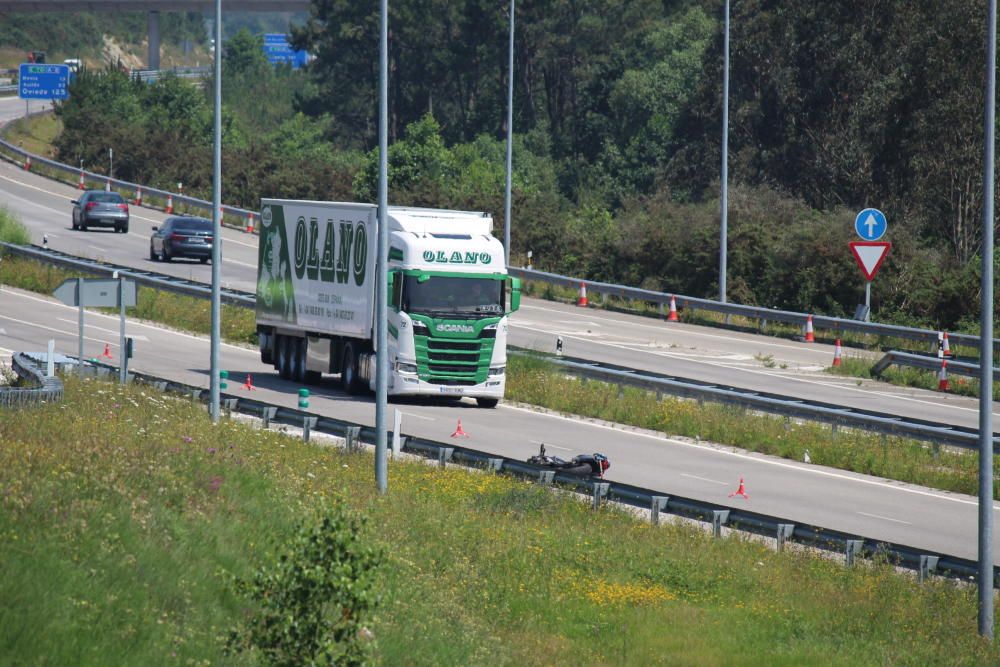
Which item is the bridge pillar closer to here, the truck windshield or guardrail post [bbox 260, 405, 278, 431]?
the truck windshield

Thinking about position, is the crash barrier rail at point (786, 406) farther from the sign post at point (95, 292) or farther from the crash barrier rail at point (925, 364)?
the sign post at point (95, 292)

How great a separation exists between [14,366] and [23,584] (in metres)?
16.4

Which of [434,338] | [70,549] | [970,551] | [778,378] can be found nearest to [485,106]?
[778,378]

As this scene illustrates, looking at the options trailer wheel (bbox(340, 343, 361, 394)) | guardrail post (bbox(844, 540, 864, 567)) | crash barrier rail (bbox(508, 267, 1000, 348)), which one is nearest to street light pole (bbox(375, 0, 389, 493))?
guardrail post (bbox(844, 540, 864, 567))

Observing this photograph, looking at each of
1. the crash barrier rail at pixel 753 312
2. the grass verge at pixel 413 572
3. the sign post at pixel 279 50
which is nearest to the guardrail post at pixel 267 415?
the grass verge at pixel 413 572

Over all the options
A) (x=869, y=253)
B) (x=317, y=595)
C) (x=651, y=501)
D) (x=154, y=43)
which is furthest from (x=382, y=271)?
(x=154, y=43)

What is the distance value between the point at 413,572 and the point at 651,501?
19.1ft

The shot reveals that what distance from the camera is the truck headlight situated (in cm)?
3003

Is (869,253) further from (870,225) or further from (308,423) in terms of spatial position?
(308,423)

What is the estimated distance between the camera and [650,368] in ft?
123

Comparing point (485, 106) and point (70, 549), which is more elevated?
point (485, 106)

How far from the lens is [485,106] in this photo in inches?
3772

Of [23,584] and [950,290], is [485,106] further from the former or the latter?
[23,584]

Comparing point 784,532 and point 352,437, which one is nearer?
point 784,532
